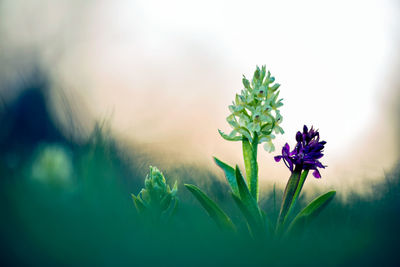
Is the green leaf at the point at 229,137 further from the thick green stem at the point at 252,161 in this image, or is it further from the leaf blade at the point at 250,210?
the leaf blade at the point at 250,210

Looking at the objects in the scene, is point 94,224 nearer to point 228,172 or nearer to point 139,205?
point 139,205

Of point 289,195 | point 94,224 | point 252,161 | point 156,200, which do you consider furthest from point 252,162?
point 94,224

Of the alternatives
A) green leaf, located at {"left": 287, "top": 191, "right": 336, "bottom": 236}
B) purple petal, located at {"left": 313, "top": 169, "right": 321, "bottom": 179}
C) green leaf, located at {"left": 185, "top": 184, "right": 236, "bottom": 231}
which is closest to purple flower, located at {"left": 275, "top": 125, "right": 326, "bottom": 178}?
purple petal, located at {"left": 313, "top": 169, "right": 321, "bottom": 179}

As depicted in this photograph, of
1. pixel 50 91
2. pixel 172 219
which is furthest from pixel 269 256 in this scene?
pixel 50 91

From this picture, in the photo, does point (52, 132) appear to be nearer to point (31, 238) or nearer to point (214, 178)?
point (31, 238)

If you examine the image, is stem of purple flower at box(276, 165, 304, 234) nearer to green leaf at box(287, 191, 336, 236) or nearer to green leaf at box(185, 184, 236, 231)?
green leaf at box(287, 191, 336, 236)

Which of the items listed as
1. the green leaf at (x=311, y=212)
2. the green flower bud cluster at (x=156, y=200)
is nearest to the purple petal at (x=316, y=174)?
the green leaf at (x=311, y=212)
